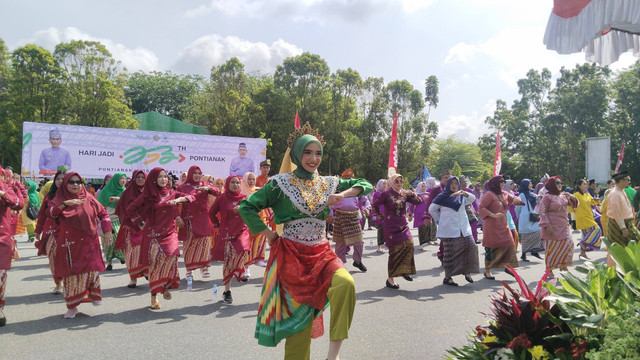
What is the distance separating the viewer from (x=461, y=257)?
7766 millimetres

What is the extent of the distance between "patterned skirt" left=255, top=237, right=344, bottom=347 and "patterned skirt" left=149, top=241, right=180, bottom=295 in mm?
3072

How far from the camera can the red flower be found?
8.39 ft

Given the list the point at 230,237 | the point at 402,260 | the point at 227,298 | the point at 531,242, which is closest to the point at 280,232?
the point at 227,298

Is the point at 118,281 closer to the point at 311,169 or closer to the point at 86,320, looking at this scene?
the point at 86,320

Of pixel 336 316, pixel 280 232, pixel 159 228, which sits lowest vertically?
pixel 336 316

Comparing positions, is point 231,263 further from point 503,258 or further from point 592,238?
point 592,238

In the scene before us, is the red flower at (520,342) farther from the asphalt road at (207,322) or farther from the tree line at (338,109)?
the tree line at (338,109)

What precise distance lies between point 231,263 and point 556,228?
5477 mm

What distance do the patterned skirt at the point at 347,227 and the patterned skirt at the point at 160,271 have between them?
3445mm

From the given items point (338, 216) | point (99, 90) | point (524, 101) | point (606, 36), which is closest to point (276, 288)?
point (606, 36)

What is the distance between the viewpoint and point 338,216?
8.97 m

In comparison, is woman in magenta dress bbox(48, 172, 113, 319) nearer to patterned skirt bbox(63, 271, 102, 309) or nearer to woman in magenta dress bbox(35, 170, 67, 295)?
patterned skirt bbox(63, 271, 102, 309)

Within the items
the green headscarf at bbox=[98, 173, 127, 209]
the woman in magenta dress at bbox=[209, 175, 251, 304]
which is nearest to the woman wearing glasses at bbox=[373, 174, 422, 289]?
the woman in magenta dress at bbox=[209, 175, 251, 304]

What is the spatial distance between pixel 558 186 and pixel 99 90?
27.8 m
